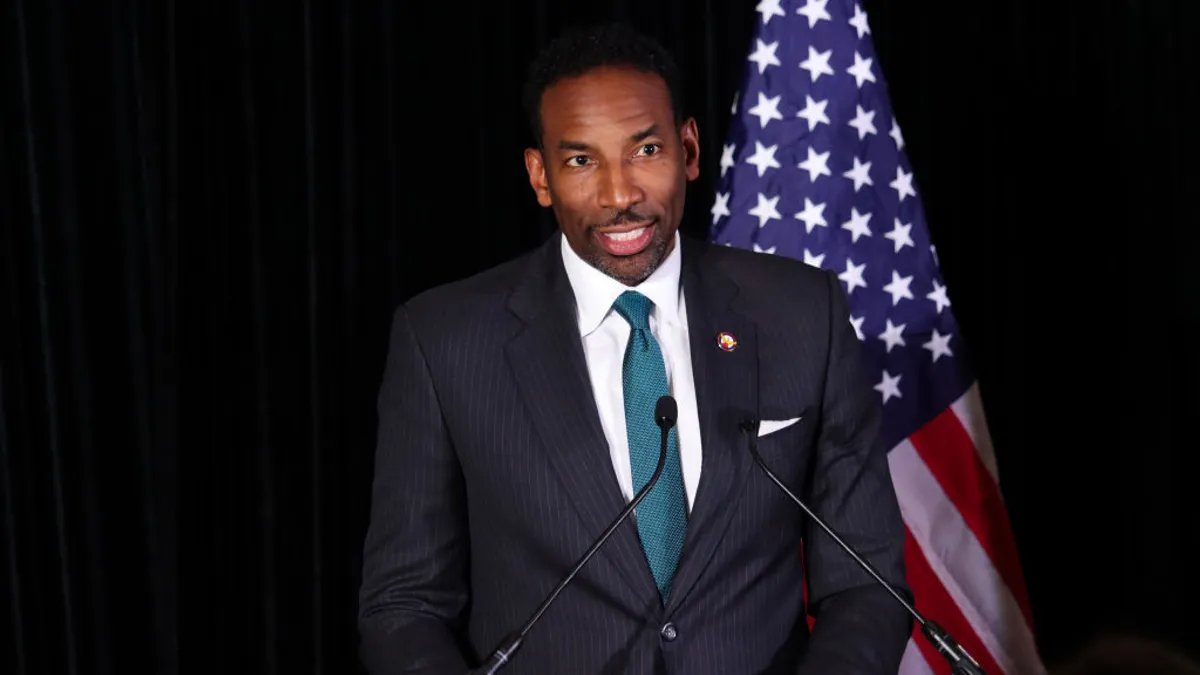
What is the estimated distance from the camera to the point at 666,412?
4.00 ft

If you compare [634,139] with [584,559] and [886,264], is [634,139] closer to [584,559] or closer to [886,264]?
[584,559]

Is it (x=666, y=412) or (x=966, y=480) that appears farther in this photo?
(x=966, y=480)

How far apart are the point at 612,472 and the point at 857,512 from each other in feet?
1.02

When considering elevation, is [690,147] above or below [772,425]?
above

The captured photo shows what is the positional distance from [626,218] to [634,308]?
0.12 metres

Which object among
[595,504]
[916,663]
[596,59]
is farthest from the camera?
[916,663]

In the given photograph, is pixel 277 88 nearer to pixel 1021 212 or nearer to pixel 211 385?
pixel 211 385

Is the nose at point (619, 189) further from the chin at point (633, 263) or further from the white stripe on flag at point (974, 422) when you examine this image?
the white stripe on flag at point (974, 422)

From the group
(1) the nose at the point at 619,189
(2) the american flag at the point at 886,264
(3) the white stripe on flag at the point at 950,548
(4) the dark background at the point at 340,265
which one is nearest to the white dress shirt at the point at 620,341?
(1) the nose at the point at 619,189

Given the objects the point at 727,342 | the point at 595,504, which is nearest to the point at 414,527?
the point at 595,504

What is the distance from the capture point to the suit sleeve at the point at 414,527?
139 centimetres

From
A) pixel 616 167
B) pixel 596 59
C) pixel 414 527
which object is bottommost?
pixel 414 527

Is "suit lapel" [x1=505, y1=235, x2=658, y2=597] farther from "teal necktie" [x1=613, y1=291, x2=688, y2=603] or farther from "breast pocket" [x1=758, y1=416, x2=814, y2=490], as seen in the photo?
"breast pocket" [x1=758, y1=416, x2=814, y2=490]

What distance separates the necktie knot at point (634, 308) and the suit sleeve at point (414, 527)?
0.84ft
